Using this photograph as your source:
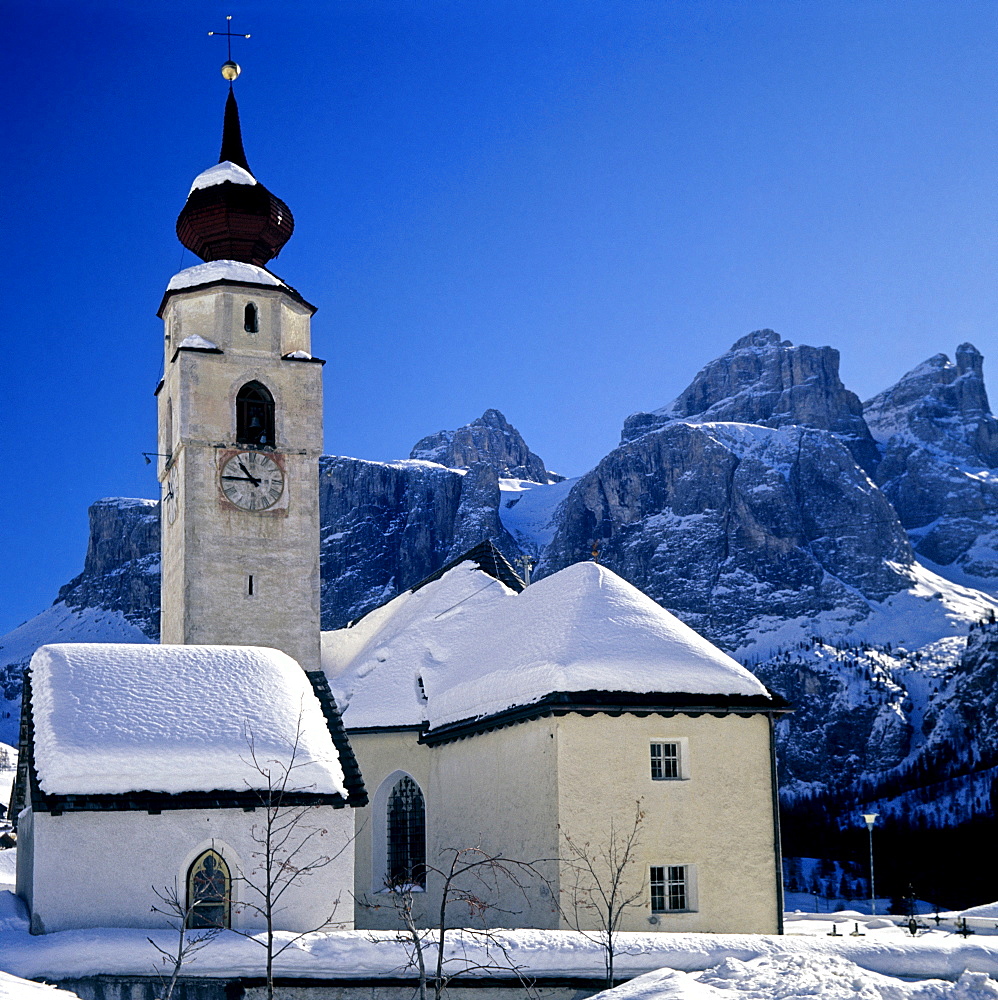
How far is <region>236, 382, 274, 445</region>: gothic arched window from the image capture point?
34.9 meters

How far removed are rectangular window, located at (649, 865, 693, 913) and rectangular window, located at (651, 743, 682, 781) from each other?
1574 mm

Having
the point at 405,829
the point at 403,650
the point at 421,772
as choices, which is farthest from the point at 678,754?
the point at 403,650

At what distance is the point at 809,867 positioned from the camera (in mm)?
146375

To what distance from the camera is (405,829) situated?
29922 mm

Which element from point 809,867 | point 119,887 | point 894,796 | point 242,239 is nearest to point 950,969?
point 119,887

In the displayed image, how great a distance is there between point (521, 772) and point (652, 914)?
3438 mm

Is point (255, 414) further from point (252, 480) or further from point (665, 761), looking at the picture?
point (665, 761)

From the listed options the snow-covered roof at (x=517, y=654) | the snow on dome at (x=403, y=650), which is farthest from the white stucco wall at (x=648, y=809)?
the snow on dome at (x=403, y=650)

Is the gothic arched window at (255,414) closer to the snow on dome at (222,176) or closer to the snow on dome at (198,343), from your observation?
the snow on dome at (198,343)

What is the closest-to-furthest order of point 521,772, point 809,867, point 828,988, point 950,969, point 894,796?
point 828,988
point 950,969
point 521,772
point 809,867
point 894,796

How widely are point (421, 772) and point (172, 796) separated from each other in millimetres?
9124

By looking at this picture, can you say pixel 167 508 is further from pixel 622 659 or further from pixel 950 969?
pixel 950 969

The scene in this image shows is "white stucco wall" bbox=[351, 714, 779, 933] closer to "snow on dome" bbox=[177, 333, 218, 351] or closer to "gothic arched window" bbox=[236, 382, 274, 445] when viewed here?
"gothic arched window" bbox=[236, 382, 274, 445]

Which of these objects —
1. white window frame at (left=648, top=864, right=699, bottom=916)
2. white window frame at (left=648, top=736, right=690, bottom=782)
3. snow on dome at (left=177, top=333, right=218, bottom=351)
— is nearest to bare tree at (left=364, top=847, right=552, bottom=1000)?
white window frame at (left=648, top=864, right=699, bottom=916)
